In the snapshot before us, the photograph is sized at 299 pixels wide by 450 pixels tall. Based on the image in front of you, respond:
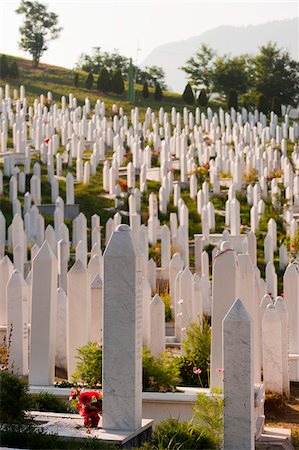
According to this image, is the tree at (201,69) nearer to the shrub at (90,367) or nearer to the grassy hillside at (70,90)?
the grassy hillside at (70,90)

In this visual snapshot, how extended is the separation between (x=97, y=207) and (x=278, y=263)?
21.9 feet

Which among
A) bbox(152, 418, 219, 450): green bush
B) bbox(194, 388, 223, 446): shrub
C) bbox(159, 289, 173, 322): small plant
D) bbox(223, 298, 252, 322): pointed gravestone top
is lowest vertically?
bbox(152, 418, 219, 450): green bush

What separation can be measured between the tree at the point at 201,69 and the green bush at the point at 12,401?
5289 cm

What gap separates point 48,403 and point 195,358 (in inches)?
91.0

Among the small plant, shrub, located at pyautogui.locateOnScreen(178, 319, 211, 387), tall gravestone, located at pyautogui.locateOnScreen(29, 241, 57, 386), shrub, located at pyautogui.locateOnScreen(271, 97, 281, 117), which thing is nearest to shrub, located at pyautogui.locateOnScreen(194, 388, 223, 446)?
shrub, located at pyautogui.locateOnScreen(178, 319, 211, 387)

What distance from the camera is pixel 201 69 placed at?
62688 millimetres

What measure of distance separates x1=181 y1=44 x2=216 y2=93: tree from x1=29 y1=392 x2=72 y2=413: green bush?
171 feet

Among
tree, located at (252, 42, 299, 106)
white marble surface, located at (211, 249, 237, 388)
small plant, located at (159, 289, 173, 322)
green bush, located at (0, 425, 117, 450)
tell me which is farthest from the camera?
tree, located at (252, 42, 299, 106)

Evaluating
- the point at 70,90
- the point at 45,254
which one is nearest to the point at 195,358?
the point at 45,254

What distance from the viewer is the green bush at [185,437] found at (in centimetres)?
889

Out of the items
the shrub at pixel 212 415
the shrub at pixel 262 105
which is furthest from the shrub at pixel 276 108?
the shrub at pixel 212 415

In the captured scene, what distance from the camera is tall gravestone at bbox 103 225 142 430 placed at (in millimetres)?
9062

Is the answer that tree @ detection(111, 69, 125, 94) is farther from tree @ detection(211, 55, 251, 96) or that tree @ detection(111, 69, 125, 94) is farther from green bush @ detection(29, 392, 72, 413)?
green bush @ detection(29, 392, 72, 413)

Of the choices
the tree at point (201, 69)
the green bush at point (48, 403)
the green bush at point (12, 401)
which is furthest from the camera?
the tree at point (201, 69)
